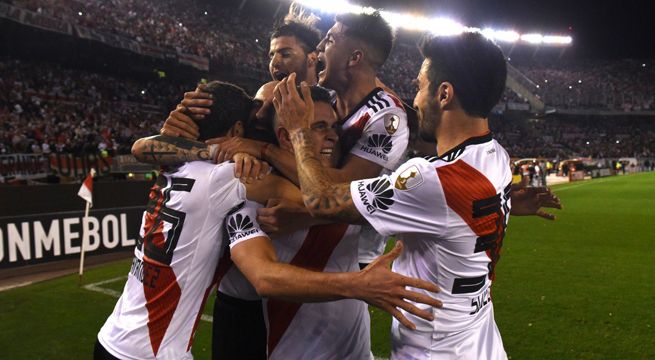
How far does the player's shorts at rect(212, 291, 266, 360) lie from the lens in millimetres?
2799

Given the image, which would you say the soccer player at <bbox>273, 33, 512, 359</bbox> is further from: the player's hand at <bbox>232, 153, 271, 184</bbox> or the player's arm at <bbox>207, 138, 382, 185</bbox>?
the player's arm at <bbox>207, 138, 382, 185</bbox>

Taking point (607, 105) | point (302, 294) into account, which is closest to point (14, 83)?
point (302, 294)

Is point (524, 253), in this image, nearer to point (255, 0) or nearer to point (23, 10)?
point (23, 10)

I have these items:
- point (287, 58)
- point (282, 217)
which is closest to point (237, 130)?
point (282, 217)

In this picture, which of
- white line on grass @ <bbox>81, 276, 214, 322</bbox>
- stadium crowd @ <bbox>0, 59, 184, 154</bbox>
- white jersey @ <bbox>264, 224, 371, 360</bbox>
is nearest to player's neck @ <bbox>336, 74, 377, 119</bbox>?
white jersey @ <bbox>264, 224, 371, 360</bbox>

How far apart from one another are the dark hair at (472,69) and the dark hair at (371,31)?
46.4 inches

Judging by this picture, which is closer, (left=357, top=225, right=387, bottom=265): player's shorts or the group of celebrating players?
the group of celebrating players

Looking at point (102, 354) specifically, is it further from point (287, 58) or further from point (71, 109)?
point (71, 109)

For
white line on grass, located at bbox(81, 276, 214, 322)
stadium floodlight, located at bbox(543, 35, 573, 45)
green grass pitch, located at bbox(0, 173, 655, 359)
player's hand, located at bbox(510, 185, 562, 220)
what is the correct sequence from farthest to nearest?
stadium floodlight, located at bbox(543, 35, 573, 45)
white line on grass, located at bbox(81, 276, 214, 322)
green grass pitch, located at bbox(0, 173, 655, 359)
player's hand, located at bbox(510, 185, 562, 220)

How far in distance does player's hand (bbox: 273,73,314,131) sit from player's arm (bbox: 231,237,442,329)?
0.59 m

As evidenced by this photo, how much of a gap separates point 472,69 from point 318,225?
1.01 meters

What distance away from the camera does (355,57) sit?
327 cm

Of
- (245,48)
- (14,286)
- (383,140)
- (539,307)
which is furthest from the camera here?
(245,48)

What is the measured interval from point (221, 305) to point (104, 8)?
25928 mm
